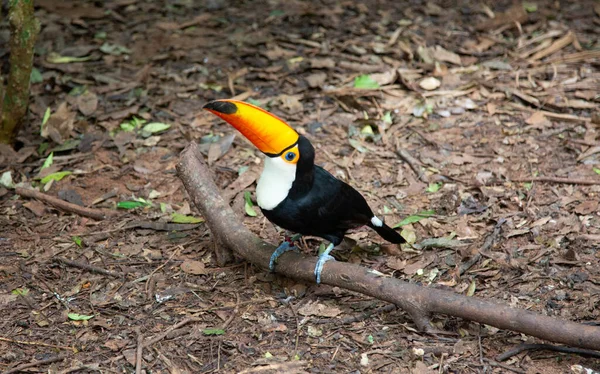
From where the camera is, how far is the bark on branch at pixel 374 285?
3359mm

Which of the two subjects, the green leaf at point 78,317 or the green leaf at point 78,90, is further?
the green leaf at point 78,90

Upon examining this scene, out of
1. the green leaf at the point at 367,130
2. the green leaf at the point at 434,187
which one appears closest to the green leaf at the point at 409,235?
the green leaf at the point at 434,187

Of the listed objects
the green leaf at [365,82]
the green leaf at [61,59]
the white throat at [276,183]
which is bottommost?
the green leaf at [61,59]

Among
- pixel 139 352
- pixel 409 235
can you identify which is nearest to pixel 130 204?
pixel 139 352

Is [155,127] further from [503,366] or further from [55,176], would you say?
[503,366]

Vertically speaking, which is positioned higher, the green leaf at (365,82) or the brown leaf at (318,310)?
the green leaf at (365,82)

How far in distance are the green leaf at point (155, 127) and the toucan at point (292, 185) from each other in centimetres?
214

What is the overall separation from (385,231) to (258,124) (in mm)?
1211

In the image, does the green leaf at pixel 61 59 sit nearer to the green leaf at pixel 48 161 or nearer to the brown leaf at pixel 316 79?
the green leaf at pixel 48 161

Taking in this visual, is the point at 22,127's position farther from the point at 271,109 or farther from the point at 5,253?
the point at 271,109

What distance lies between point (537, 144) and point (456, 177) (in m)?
0.82

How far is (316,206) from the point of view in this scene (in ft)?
13.1

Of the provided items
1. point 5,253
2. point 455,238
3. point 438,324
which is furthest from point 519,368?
point 5,253

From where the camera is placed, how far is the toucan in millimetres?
3750
